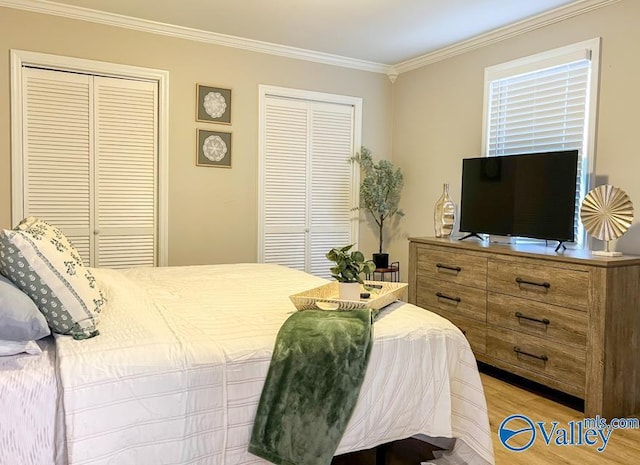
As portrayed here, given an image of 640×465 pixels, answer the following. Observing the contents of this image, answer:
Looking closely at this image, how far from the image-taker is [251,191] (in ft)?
14.8

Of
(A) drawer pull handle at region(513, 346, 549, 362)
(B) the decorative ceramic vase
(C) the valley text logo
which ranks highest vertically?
(B) the decorative ceramic vase

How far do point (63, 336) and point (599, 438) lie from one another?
8.37 ft

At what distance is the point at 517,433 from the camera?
103 inches

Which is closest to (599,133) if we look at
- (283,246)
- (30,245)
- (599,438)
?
(599,438)

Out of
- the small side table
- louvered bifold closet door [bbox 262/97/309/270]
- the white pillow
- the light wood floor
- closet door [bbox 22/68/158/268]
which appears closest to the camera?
the white pillow

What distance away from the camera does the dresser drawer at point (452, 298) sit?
11.4ft

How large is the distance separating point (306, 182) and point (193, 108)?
124 cm

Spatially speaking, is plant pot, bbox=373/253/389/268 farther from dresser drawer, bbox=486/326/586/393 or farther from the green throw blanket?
the green throw blanket

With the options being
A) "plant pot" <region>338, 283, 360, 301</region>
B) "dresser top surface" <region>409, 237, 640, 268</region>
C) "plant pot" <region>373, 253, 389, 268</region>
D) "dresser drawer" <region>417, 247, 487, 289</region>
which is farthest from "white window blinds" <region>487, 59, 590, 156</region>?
"plant pot" <region>338, 283, 360, 301</region>

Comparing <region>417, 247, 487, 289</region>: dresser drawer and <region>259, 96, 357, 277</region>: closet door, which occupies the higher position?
<region>259, 96, 357, 277</region>: closet door

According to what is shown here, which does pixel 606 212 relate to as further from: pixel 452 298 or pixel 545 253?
pixel 452 298

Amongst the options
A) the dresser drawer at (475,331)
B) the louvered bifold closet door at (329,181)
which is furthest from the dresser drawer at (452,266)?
the louvered bifold closet door at (329,181)

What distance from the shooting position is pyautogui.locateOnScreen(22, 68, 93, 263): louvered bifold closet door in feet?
12.1

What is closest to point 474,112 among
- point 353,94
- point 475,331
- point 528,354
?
point 353,94
